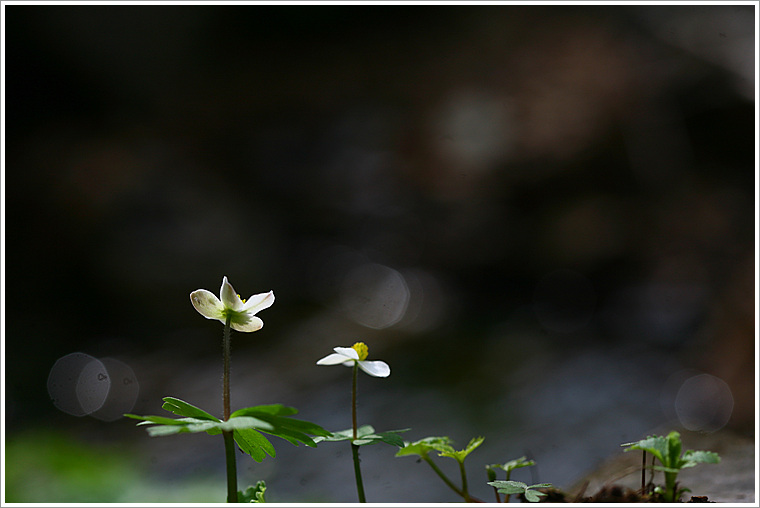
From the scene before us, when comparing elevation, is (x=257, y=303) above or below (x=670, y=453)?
above

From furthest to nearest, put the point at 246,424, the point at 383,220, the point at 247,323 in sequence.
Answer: the point at 383,220 < the point at 247,323 < the point at 246,424

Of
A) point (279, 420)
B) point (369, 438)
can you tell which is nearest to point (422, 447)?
point (369, 438)

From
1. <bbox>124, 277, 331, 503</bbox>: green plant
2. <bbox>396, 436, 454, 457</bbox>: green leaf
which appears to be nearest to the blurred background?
<bbox>396, 436, 454, 457</bbox>: green leaf

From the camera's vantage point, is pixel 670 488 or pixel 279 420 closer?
pixel 279 420

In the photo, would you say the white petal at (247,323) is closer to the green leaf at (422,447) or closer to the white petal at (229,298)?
the white petal at (229,298)

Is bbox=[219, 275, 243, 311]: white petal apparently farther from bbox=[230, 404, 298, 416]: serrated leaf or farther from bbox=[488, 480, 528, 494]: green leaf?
bbox=[488, 480, 528, 494]: green leaf

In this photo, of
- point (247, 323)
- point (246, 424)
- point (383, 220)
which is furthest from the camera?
point (383, 220)

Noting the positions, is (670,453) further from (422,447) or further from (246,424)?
(246,424)

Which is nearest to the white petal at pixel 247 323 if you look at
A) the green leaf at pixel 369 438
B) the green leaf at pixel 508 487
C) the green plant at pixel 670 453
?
the green leaf at pixel 369 438
